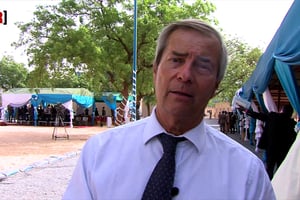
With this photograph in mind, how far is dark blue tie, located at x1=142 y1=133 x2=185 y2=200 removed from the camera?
169cm

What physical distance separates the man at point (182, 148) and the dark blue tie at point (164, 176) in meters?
0.02

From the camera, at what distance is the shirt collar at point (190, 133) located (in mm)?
1821

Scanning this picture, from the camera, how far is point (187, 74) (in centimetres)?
180

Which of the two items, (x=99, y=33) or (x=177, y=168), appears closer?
(x=177, y=168)

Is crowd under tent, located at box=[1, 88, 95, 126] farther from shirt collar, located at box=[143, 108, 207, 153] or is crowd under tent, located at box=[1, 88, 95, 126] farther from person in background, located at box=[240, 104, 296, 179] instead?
shirt collar, located at box=[143, 108, 207, 153]

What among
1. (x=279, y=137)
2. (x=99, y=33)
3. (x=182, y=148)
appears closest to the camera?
(x=182, y=148)

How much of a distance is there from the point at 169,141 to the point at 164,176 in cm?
17

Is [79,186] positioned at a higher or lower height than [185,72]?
lower

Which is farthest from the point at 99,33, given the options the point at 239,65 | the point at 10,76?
the point at 10,76

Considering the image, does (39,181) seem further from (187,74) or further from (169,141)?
(187,74)

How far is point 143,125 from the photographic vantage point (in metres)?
1.95

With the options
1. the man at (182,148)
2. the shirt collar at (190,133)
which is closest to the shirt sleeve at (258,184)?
the man at (182,148)

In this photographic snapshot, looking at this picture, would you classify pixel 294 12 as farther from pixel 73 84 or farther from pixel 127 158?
pixel 73 84

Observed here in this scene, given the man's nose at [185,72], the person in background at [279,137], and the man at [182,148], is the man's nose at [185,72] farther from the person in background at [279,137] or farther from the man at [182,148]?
the person in background at [279,137]
